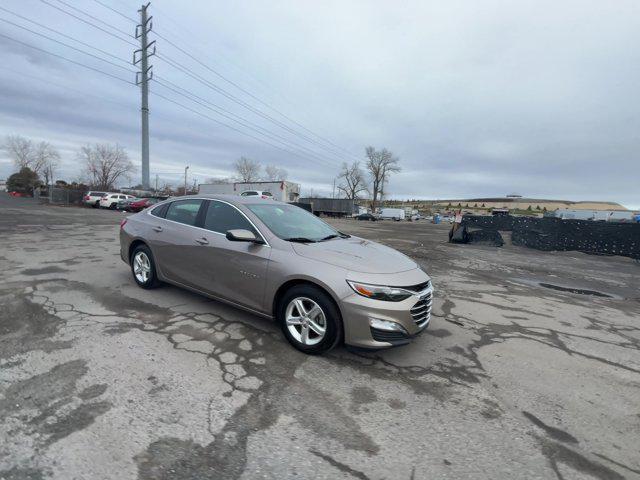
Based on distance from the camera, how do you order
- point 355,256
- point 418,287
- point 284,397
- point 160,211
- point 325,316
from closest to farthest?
point 284,397 < point 325,316 < point 418,287 < point 355,256 < point 160,211

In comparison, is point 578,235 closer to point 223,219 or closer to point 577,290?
point 577,290

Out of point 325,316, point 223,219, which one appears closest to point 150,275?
point 223,219

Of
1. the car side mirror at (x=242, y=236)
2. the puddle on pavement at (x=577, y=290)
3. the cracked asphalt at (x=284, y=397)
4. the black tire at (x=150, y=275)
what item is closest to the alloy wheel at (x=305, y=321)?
the cracked asphalt at (x=284, y=397)

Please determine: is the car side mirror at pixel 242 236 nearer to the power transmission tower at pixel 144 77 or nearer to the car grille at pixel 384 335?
the car grille at pixel 384 335

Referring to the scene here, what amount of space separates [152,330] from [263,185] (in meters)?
30.7

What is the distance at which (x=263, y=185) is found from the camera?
33.7 metres

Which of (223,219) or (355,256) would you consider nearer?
(355,256)

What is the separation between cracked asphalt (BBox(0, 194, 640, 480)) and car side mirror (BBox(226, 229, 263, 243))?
3.55 feet

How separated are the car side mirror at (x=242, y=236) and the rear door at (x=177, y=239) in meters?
0.88

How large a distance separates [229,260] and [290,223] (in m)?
0.90

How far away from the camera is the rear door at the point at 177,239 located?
15.0ft

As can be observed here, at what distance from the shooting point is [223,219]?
4387 mm

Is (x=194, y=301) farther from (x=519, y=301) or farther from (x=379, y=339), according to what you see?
(x=519, y=301)

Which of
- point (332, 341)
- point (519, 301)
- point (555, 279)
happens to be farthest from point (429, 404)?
point (555, 279)
